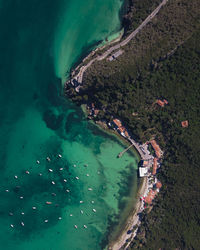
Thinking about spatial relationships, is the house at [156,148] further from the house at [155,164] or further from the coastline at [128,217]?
the coastline at [128,217]

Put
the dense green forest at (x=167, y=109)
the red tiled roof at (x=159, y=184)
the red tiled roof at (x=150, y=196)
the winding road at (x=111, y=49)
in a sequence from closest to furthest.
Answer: the dense green forest at (x=167, y=109) → the winding road at (x=111, y=49) → the red tiled roof at (x=159, y=184) → the red tiled roof at (x=150, y=196)

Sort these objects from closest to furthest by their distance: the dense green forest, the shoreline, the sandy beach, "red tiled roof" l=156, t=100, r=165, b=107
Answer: the dense green forest
"red tiled roof" l=156, t=100, r=165, b=107
the shoreline
the sandy beach

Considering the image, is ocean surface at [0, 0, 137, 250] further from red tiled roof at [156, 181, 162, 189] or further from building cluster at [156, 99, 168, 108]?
building cluster at [156, 99, 168, 108]

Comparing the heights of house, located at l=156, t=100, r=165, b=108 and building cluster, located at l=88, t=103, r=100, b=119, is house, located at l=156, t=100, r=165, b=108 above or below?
below

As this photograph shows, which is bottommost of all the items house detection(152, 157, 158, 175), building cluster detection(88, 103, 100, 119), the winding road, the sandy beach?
the sandy beach

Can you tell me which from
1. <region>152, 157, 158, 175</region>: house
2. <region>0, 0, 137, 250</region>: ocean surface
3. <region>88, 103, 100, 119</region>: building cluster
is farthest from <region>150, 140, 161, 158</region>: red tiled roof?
<region>88, 103, 100, 119</region>: building cluster

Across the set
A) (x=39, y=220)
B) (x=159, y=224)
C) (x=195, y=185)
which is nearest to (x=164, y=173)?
(x=195, y=185)

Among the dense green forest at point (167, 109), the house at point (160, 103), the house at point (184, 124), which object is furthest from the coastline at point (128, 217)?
the house at point (184, 124)

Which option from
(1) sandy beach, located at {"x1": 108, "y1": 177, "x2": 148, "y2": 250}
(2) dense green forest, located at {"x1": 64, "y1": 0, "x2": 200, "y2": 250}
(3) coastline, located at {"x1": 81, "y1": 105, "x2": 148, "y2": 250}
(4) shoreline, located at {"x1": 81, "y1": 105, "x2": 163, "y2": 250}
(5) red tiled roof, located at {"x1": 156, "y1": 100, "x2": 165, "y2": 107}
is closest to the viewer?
(2) dense green forest, located at {"x1": 64, "y1": 0, "x2": 200, "y2": 250}
